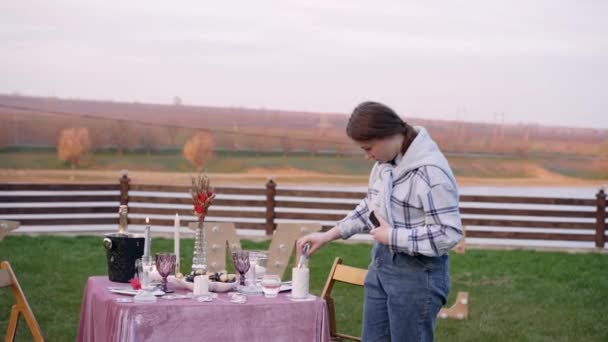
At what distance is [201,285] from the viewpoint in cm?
411

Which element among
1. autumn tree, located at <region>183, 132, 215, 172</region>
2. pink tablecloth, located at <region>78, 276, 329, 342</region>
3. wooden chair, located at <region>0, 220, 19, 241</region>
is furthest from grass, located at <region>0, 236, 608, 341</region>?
autumn tree, located at <region>183, 132, 215, 172</region>

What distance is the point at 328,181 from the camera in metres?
16.9

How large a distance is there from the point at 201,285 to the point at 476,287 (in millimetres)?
5903

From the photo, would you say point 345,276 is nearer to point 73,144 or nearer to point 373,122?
point 373,122

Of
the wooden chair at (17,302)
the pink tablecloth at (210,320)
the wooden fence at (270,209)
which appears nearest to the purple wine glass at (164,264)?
the pink tablecloth at (210,320)

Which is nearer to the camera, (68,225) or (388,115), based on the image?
(388,115)

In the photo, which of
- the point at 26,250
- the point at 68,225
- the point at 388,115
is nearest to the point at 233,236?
the point at 388,115

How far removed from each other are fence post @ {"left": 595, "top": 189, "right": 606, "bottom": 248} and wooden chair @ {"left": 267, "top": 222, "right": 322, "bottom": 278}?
10399 millimetres

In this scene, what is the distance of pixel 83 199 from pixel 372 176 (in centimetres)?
1212

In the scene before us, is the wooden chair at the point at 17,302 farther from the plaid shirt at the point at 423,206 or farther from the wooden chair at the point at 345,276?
the plaid shirt at the point at 423,206

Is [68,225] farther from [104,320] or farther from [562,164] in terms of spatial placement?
[104,320]

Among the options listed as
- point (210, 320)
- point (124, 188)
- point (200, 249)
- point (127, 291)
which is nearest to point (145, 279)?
point (127, 291)

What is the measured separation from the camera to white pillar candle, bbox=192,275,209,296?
4.11m

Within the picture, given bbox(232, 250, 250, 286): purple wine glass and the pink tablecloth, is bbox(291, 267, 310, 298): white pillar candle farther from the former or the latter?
bbox(232, 250, 250, 286): purple wine glass
